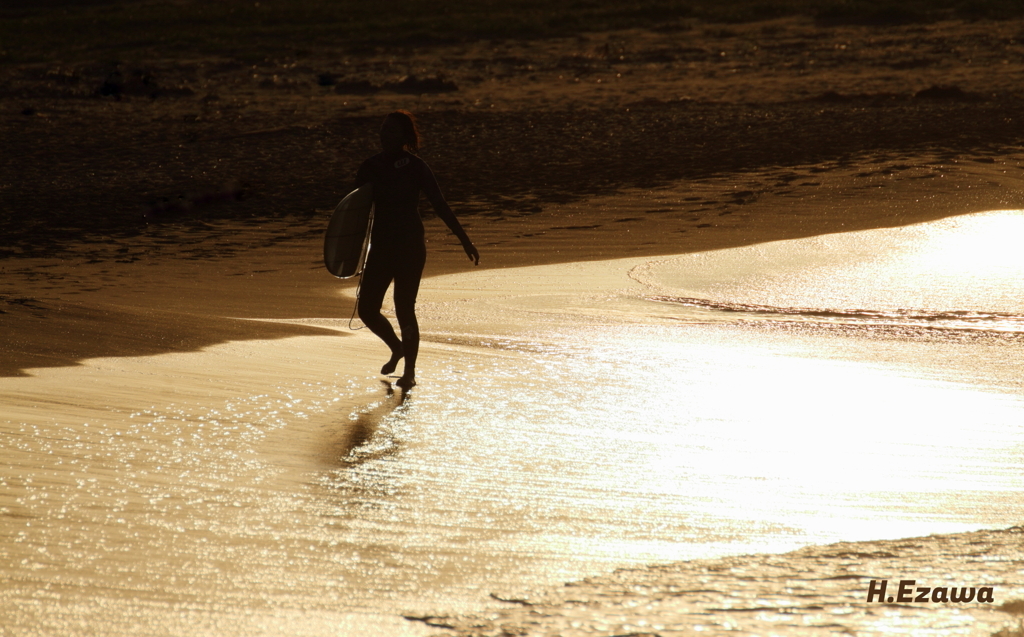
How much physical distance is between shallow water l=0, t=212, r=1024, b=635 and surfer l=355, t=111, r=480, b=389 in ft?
1.36

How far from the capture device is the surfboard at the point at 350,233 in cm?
645

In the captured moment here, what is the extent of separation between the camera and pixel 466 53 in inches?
1329

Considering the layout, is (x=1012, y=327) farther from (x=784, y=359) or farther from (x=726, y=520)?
(x=726, y=520)

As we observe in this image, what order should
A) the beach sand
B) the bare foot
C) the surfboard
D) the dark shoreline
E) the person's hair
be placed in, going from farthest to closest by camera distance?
the dark shoreline
the bare foot
the surfboard
the person's hair
the beach sand

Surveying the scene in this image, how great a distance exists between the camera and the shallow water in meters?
3.65

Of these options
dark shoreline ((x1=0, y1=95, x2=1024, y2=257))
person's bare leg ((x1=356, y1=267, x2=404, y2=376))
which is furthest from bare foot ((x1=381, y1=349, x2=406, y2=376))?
dark shoreline ((x1=0, y1=95, x2=1024, y2=257))

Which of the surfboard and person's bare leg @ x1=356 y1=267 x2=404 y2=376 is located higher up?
the surfboard

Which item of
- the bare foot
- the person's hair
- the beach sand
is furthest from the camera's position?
the bare foot

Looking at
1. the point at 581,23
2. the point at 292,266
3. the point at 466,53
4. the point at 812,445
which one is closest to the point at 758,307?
the point at 812,445

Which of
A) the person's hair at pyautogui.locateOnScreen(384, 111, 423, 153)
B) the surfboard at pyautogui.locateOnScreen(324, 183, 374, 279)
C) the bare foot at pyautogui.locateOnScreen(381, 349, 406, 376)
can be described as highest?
the person's hair at pyautogui.locateOnScreen(384, 111, 423, 153)

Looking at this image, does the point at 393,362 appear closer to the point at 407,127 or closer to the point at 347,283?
the point at 407,127

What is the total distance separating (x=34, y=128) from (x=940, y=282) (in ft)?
57.0

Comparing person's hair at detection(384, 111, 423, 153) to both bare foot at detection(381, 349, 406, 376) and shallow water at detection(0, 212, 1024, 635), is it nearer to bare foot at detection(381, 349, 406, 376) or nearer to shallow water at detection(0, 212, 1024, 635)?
bare foot at detection(381, 349, 406, 376)

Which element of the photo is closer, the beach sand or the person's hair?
the beach sand
